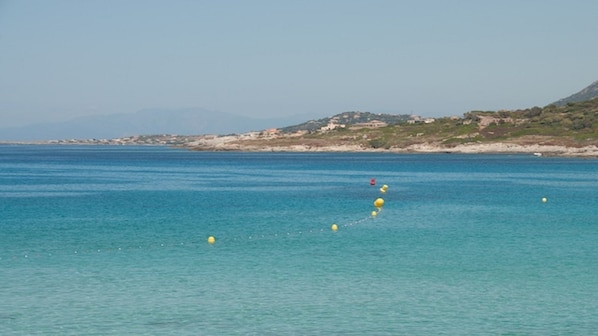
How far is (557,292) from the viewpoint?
2694cm

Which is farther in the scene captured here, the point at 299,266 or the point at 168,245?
the point at 168,245

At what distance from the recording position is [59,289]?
26797mm

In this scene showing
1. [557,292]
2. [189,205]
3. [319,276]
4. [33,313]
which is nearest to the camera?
[33,313]

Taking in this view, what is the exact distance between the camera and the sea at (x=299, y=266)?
75.1 ft

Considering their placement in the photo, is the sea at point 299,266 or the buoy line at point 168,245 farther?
the buoy line at point 168,245

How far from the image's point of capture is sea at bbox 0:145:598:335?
22.9m

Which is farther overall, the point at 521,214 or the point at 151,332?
the point at 521,214

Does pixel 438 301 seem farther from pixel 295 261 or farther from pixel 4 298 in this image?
pixel 4 298

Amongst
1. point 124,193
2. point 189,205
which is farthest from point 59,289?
point 124,193

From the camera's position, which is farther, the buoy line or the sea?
the buoy line

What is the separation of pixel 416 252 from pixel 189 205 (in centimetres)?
2828

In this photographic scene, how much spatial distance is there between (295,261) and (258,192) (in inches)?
1610

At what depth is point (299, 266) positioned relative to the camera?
3198 centimetres

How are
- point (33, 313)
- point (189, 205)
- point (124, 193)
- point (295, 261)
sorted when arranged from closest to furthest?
point (33, 313) < point (295, 261) < point (189, 205) < point (124, 193)
